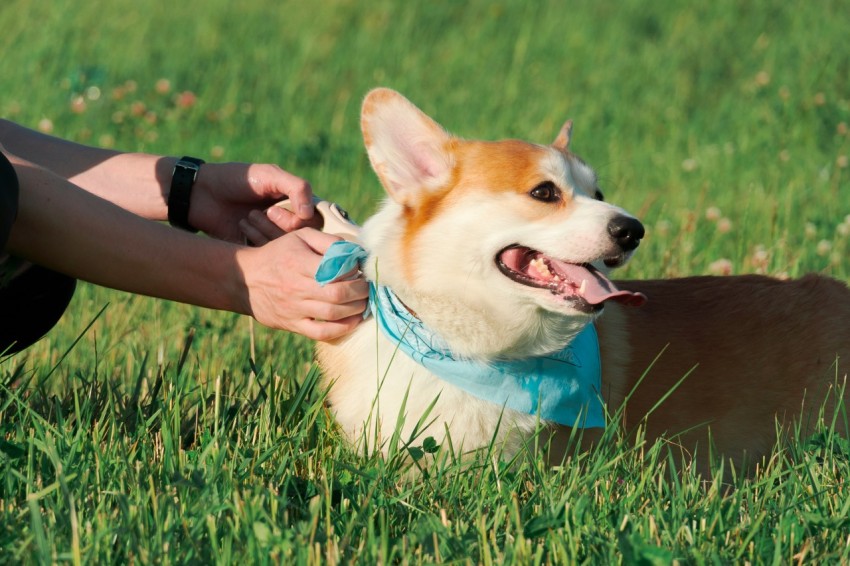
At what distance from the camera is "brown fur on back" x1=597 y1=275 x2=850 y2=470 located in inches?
128

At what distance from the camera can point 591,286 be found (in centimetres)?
274

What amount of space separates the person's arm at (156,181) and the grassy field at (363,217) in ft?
1.49

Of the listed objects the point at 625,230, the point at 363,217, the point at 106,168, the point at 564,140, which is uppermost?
the point at 564,140

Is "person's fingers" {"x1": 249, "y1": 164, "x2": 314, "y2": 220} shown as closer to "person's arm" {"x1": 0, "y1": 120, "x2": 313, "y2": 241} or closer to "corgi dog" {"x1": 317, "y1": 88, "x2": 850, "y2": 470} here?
"person's arm" {"x1": 0, "y1": 120, "x2": 313, "y2": 241}

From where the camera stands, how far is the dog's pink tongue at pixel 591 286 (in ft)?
8.83

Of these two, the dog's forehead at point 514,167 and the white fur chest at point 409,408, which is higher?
the dog's forehead at point 514,167

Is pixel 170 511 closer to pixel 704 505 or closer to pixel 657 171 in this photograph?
pixel 704 505

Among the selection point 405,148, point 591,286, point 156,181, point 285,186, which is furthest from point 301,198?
point 591,286

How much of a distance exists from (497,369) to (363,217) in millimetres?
2722

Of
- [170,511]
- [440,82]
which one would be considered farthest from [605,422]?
[440,82]

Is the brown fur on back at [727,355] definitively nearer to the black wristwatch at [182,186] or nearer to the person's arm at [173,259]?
the person's arm at [173,259]

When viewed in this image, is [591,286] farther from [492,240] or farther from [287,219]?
[287,219]

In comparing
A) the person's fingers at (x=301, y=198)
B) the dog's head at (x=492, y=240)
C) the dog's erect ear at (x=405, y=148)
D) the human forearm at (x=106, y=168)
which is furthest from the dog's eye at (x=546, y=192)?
the human forearm at (x=106, y=168)

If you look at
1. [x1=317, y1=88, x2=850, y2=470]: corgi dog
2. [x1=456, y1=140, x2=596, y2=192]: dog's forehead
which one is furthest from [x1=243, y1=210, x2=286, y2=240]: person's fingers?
[x1=456, y1=140, x2=596, y2=192]: dog's forehead
